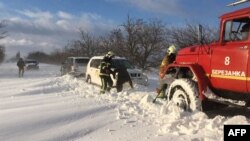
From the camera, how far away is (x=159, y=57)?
4812 cm

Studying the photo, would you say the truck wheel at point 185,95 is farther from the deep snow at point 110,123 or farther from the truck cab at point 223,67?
the deep snow at point 110,123

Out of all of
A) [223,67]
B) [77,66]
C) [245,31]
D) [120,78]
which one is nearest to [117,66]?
[120,78]

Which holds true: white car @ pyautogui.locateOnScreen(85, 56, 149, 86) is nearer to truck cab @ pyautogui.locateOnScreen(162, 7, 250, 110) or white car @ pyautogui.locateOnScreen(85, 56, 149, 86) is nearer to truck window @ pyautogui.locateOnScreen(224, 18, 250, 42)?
truck cab @ pyautogui.locateOnScreen(162, 7, 250, 110)

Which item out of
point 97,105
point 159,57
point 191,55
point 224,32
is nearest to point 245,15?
point 224,32

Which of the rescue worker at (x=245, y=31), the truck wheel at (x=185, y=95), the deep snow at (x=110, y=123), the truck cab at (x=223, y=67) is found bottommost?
the deep snow at (x=110, y=123)

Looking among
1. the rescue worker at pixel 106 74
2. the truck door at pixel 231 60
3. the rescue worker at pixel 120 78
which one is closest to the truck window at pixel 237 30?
the truck door at pixel 231 60

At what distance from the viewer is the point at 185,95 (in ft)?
34.7

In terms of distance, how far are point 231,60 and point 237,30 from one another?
76cm

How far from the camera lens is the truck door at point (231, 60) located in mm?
9023

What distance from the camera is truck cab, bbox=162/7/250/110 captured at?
29.9 ft

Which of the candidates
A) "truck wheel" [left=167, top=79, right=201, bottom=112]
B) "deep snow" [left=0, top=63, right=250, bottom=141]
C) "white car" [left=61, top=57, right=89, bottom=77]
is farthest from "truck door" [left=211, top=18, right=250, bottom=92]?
"white car" [left=61, top=57, right=89, bottom=77]

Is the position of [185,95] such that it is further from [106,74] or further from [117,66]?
[117,66]

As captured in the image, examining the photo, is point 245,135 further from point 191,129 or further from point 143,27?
point 143,27

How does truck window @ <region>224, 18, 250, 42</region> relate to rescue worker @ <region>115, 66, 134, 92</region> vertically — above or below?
above
